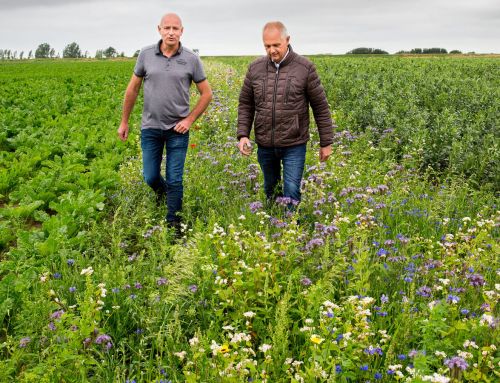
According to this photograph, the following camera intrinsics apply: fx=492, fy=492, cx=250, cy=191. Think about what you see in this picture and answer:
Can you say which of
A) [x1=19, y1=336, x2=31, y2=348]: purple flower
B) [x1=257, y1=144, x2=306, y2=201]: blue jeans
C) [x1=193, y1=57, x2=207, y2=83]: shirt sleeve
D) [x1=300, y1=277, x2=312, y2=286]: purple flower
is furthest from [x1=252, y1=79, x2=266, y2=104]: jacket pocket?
[x1=19, y1=336, x2=31, y2=348]: purple flower

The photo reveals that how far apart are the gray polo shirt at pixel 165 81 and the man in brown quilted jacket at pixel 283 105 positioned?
2.35ft

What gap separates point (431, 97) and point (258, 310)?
13.1m

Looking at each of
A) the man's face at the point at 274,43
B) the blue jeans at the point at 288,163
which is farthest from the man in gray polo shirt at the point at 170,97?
the man's face at the point at 274,43

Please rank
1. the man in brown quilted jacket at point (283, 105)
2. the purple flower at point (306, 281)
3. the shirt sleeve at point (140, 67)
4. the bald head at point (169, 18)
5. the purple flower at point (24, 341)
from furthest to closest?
the shirt sleeve at point (140, 67), the bald head at point (169, 18), the man in brown quilted jacket at point (283, 105), the purple flower at point (306, 281), the purple flower at point (24, 341)

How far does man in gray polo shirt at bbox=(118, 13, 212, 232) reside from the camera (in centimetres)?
550

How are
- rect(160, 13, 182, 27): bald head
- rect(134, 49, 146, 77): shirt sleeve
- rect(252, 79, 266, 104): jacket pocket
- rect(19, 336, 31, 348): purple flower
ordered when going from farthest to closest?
rect(134, 49, 146, 77): shirt sleeve → rect(160, 13, 182, 27): bald head → rect(252, 79, 266, 104): jacket pocket → rect(19, 336, 31, 348): purple flower

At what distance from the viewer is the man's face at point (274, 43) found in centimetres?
470

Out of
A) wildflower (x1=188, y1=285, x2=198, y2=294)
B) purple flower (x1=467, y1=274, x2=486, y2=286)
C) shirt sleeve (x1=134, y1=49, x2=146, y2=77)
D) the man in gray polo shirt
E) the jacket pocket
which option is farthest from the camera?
shirt sleeve (x1=134, y1=49, x2=146, y2=77)

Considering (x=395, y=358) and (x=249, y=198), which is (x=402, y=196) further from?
(x=395, y=358)

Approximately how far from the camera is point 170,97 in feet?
18.2

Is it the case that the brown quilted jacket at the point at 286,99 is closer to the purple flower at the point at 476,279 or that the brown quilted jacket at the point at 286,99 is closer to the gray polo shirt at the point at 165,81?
the gray polo shirt at the point at 165,81

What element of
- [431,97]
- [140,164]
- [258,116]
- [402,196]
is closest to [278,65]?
[258,116]

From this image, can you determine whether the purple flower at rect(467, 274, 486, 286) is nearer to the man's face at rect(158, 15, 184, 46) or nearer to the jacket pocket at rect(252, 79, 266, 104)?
the jacket pocket at rect(252, 79, 266, 104)

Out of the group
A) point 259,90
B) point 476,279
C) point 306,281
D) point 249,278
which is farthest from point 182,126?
point 476,279
